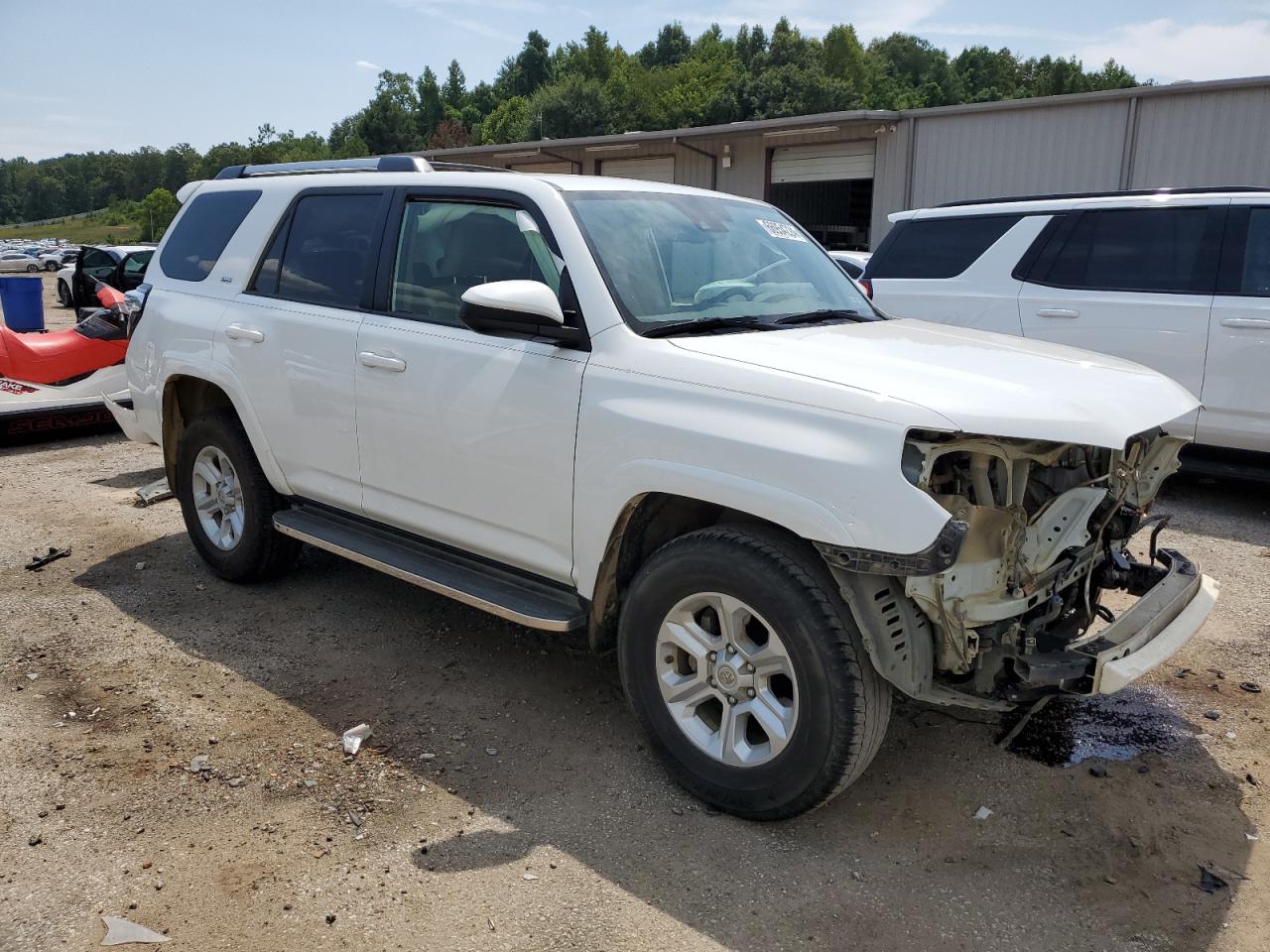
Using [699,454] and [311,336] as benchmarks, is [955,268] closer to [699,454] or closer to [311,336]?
[311,336]

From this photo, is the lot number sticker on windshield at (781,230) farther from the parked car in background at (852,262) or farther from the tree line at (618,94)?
the tree line at (618,94)

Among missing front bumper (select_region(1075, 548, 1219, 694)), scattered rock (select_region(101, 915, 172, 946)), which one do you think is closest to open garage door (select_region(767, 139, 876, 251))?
missing front bumper (select_region(1075, 548, 1219, 694))

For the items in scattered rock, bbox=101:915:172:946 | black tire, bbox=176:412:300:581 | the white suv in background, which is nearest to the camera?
scattered rock, bbox=101:915:172:946

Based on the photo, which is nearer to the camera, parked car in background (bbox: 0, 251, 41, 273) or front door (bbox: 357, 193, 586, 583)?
front door (bbox: 357, 193, 586, 583)

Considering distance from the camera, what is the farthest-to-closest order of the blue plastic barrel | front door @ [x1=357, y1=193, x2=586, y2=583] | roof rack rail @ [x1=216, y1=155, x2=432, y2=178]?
the blue plastic barrel → roof rack rail @ [x1=216, y1=155, x2=432, y2=178] → front door @ [x1=357, y1=193, x2=586, y2=583]

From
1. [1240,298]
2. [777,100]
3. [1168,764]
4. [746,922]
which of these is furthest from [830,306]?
[777,100]

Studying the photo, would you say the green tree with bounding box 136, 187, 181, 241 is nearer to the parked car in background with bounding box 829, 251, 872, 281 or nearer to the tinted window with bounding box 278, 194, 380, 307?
the parked car in background with bounding box 829, 251, 872, 281

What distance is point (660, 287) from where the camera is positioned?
3.66 metres

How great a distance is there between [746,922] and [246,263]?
3772 millimetres

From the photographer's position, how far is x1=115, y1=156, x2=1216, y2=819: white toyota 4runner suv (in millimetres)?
2861

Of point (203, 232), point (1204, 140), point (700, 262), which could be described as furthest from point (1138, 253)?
point (1204, 140)

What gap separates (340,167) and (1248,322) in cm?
542

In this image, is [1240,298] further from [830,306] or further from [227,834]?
[227,834]

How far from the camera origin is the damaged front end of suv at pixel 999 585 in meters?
2.79
